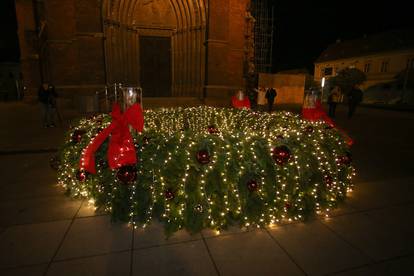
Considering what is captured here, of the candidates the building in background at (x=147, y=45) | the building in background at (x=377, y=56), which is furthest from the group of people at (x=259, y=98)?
the building in background at (x=377, y=56)

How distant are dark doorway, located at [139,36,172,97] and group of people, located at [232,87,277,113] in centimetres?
565

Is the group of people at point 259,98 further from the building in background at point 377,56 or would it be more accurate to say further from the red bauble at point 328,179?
the building in background at point 377,56

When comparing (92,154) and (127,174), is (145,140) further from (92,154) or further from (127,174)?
(92,154)

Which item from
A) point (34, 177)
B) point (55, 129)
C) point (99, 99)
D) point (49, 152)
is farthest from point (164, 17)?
point (34, 177)

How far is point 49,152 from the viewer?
6.75m

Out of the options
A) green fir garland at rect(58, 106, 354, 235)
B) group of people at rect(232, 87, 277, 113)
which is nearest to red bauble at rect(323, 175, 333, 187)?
green fir garland at rect(58, 106, 354, 235)

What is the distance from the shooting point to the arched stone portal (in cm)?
1230

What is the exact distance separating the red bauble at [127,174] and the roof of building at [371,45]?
46.4m

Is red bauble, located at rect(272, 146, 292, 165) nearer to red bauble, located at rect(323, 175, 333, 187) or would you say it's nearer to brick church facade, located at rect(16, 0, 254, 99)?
red bauble, located at rect(323, 175, 333, 187)

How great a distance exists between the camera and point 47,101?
9.27 meters

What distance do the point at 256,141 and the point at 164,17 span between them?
12278mm

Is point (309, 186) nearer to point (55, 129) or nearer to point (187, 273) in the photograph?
point (187, 273)

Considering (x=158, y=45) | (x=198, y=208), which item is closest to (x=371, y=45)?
(x=158, y=45)

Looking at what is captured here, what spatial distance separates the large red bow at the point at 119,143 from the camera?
315cm
